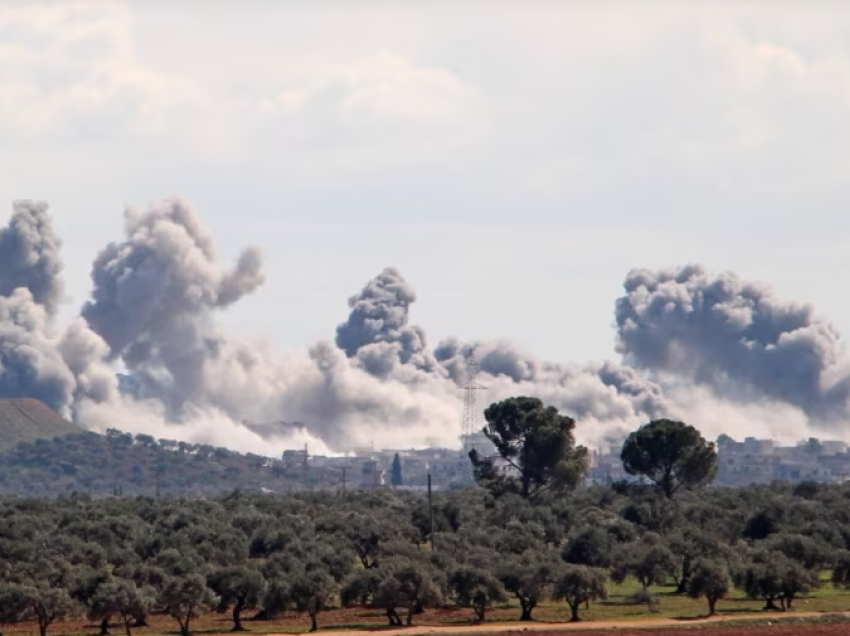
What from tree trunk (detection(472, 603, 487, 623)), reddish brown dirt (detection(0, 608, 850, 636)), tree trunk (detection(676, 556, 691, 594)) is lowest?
reddish brown dirt (detection(0, 608, 850, 636))

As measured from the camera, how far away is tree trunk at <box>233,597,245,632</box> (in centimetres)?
8019

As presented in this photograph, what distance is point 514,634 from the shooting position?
7488cm

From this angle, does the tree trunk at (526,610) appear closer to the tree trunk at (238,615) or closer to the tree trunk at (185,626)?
the tree trunk at (238,615)

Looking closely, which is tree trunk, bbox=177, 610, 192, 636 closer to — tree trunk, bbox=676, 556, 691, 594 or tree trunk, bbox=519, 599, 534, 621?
tree trunk, bbox=519, 599, 534, 621

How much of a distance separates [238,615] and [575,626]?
16.1m

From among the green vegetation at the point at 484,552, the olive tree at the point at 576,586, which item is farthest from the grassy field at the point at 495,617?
the olive tree at the point at 576,586

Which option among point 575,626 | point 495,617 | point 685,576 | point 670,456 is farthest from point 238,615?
point 670,456

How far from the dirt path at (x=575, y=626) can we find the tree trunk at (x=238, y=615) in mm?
4816

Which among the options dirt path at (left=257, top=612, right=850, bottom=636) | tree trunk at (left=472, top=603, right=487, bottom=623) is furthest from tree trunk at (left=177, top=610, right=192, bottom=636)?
tree trunk at (left=472, top=603, right=487, bottom=623)

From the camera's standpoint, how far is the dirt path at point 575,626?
3009 inches

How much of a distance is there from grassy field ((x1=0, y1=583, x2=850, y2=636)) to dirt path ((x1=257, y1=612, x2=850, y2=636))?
13.3 inches

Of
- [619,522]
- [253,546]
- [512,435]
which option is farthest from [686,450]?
[253,546]

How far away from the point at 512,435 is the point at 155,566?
5254 centimetres

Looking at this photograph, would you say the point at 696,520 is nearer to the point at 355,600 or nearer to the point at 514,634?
the point at 355,600
